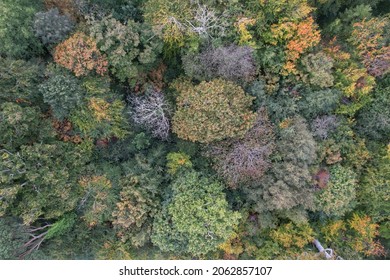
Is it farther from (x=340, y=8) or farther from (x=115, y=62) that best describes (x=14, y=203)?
(x=340, y=8)

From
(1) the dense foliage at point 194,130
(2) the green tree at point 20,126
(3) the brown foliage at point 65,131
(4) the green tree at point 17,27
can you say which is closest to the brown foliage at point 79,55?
(1) the dense foliage at point 194,130

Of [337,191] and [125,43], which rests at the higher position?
[125,43]

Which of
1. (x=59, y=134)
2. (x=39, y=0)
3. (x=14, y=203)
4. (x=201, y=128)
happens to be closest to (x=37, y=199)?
(x=14, y=203)

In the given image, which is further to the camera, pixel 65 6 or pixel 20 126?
pixel 65 6

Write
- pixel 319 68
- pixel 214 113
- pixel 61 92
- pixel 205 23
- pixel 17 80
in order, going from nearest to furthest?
pixel 17 80 → pixel 61 92 → pixel 214 113 → pixel 205 23 → pixel 319 68

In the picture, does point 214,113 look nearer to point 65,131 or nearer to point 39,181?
point 65,131

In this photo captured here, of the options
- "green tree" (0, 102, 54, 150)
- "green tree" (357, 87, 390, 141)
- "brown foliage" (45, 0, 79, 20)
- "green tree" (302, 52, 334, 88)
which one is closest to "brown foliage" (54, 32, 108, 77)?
"brown foliage" (45, 0, 79, 20)

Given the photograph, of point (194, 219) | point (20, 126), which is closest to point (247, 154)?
point (194, 219)

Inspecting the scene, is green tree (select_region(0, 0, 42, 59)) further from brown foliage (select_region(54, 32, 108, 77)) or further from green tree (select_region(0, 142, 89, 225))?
green tree (select_region(0, 142, 89, 225))
